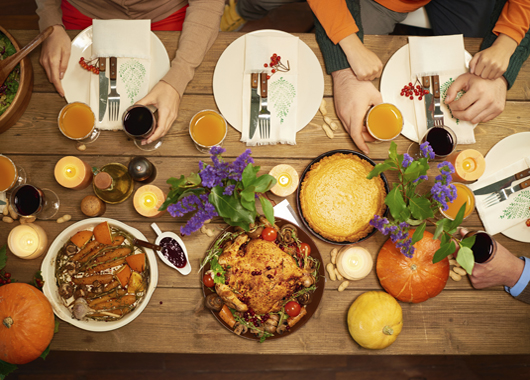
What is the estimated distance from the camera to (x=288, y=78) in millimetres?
1394

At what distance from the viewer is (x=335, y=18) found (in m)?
1.41

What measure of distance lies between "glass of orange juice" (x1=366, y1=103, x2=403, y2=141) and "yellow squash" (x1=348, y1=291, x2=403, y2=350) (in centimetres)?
67

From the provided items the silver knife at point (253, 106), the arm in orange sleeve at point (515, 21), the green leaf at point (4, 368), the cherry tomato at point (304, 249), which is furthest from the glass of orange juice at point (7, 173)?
the arm in orange sleeve at point (515, 21)

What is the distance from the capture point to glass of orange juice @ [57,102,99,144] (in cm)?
132

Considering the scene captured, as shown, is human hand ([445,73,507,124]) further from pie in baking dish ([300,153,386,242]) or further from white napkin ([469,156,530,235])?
pie in baking dish ([300,153,386,242])

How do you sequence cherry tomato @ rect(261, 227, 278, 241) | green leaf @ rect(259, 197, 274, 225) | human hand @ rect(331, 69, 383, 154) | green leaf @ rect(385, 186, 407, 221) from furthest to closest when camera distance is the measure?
Result: human hand @ rect(331, 69, 383, 154) → cherry tomato @ rect(261, 227, 278, 241) → green leaf @ rect(385, 186, 407, 221) → green leaf @ rect(259, 197, 274, 225)

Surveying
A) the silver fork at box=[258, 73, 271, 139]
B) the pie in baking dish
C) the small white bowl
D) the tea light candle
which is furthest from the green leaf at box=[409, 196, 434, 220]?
the small white bowl

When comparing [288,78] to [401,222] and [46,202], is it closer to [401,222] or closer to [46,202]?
[401,222]

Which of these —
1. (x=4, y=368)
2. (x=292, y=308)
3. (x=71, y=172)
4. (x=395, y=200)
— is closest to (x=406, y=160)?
(x=395, y=200)

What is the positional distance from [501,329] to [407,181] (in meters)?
0.83

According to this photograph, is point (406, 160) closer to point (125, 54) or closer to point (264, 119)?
point (264, 119)

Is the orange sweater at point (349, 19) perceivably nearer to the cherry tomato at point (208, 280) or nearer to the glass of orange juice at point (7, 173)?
the cherry tomato at point (208, 280)

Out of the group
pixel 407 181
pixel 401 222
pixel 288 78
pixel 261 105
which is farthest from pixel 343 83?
pixel 401 222

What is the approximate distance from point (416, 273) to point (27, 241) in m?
1.61
